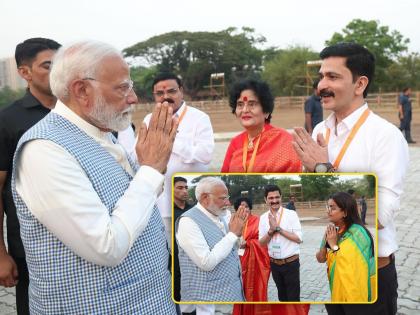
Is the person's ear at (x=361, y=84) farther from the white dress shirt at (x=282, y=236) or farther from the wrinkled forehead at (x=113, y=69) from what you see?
the wrinkled forehead at (x=113, y=69)

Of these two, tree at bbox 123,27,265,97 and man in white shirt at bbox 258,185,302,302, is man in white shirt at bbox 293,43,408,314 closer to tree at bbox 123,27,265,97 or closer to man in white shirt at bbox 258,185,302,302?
man in white shirt at bbox 258,185,302,302

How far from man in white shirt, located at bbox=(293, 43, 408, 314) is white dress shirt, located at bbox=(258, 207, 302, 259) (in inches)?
8.1

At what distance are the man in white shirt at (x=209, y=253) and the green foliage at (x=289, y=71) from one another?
150ft

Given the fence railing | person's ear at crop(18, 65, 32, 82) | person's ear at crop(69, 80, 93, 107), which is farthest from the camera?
the fence railing

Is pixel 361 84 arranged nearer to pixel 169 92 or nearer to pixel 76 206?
pixel 76 206

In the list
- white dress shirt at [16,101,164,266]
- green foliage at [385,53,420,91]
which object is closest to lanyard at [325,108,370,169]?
white dress shirt at [16,101,164,266]

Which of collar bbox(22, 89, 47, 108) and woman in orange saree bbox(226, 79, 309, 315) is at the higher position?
collar bbox(22, 89, 47, 108)

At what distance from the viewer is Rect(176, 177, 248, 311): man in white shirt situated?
1.55 m

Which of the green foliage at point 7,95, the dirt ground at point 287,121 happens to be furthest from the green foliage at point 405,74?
the green foliage at point 7,95

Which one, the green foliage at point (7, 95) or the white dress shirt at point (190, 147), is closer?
the white dress shirt at point (190, 147)

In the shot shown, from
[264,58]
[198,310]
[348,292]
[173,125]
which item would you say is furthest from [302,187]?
[264,58]

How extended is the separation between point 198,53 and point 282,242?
189 ft

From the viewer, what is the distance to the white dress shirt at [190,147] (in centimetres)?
306

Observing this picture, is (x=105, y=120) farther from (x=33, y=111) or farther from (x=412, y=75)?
(x=412, y=75)
